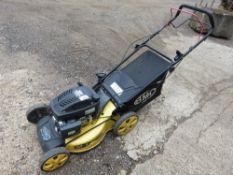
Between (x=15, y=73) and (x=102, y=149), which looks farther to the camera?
(x=15, y=73)

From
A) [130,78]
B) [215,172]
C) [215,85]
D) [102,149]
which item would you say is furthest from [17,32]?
[215,172]

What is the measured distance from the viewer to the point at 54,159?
2.25 m

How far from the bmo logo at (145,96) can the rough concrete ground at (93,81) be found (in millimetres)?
376

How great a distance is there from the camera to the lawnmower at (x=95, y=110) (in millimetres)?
2283

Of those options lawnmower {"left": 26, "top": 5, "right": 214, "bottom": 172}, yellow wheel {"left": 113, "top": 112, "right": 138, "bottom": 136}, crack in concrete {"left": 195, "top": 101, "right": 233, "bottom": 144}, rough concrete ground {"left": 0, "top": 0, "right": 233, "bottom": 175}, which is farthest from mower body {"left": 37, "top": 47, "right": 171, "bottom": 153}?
crack in concrete {"left": 195, "top": 101, "right": 233, "bottom": 144}

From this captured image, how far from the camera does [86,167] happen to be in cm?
250

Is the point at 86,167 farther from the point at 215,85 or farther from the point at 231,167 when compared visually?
the point at 215,85

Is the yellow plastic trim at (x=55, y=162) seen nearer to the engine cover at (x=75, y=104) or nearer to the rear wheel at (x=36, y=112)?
the engine cover at (x=75, y=104)

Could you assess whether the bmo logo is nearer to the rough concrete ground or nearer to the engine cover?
the rough concrete ground

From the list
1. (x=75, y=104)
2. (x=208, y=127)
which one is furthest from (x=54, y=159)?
(x=208, y=127)

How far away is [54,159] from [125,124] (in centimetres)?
93

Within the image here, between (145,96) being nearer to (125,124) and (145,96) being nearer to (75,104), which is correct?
(125,124)

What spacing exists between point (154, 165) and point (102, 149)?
2.10ft

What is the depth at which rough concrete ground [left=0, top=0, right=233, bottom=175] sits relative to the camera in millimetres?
2617
